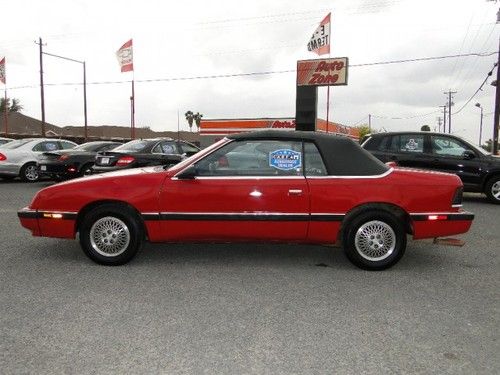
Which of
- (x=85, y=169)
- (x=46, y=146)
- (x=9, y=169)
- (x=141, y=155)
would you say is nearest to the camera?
(x=141, y=155)

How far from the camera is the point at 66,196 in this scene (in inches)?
201

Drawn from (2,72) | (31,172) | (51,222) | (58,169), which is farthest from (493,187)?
(2,72)

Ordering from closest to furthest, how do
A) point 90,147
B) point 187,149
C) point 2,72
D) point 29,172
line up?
1. point 187,149
2. point 90,147
3. point 29,172
4. point 2,72

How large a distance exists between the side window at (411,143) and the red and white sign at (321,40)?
21370 mm

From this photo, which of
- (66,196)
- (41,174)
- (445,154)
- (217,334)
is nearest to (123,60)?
(41,174)

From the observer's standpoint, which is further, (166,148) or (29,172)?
(29,172)

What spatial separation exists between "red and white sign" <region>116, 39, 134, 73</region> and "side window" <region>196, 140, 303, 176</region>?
90.4ft

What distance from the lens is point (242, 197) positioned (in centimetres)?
498

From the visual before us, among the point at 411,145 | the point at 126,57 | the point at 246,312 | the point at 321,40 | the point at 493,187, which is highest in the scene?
the point at 321,40

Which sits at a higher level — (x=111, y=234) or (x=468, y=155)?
(x=468, y=155)

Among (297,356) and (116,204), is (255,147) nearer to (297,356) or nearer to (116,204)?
(116,204)

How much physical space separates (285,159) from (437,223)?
Result: 5.79ft

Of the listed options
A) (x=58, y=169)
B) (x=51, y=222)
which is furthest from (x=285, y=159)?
(x=58, y=169)

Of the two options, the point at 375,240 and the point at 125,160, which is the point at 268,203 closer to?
the point at 375,240
